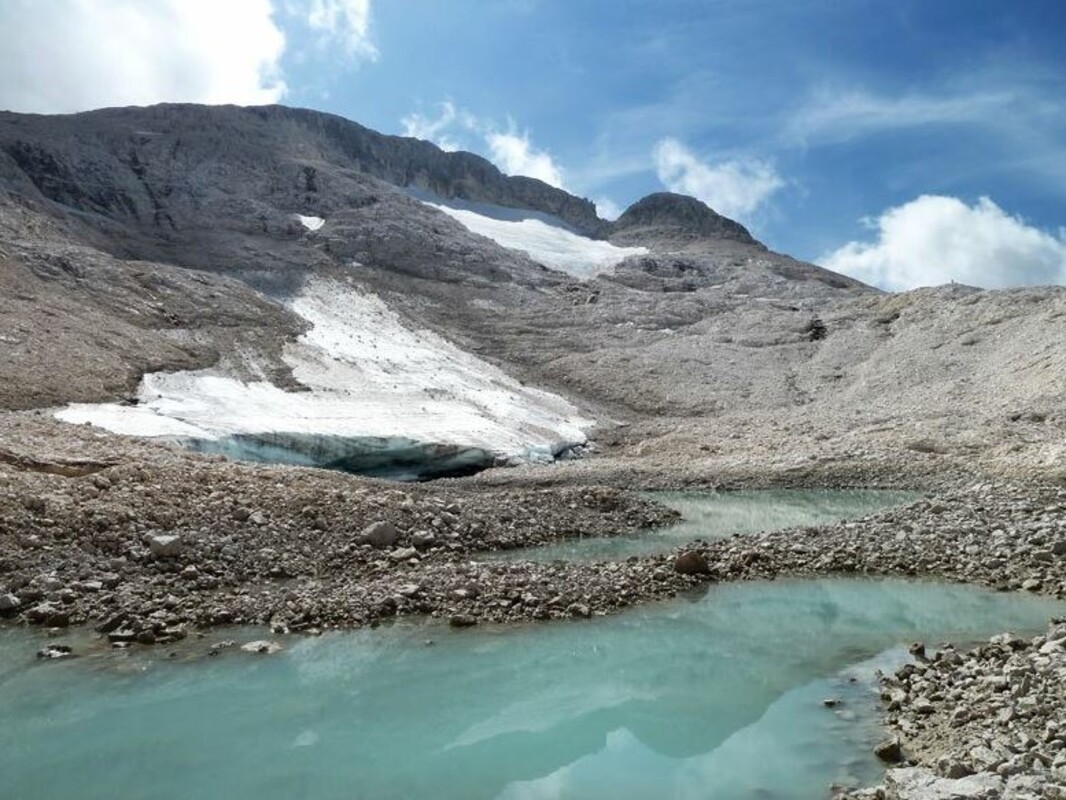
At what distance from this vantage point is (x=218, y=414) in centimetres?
3209

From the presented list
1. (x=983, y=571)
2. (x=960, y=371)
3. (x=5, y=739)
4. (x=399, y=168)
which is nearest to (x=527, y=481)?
(x=983, y=571)

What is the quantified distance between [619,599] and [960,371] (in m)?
41.4

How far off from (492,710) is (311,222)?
7418 centimetres

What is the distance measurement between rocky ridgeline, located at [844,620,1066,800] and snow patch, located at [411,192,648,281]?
251 feet

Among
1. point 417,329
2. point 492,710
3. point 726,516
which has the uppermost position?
point 417,329

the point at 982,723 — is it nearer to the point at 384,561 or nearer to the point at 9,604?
the point at 384,561

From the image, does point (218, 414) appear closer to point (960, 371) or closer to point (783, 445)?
point (783, 445)

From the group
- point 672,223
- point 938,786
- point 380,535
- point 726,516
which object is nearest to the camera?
point 938,786

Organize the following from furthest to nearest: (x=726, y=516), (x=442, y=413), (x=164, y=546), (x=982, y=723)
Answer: (x=442, y=413) < (x=726, y=516) < (x=164, y=546) < (x=982, y=723)

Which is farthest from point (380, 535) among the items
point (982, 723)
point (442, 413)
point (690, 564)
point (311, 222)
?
point (311, 222)

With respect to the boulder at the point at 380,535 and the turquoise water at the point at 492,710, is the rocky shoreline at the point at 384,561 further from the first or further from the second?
the turquoise water at the point at 492,710

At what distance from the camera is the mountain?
34656 millimetres

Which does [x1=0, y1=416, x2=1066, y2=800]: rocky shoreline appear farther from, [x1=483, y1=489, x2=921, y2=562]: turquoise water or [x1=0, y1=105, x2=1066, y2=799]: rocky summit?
[x1=483, y1=489, x2=921, y2=562]: turquoise water

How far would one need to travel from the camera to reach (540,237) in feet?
339
